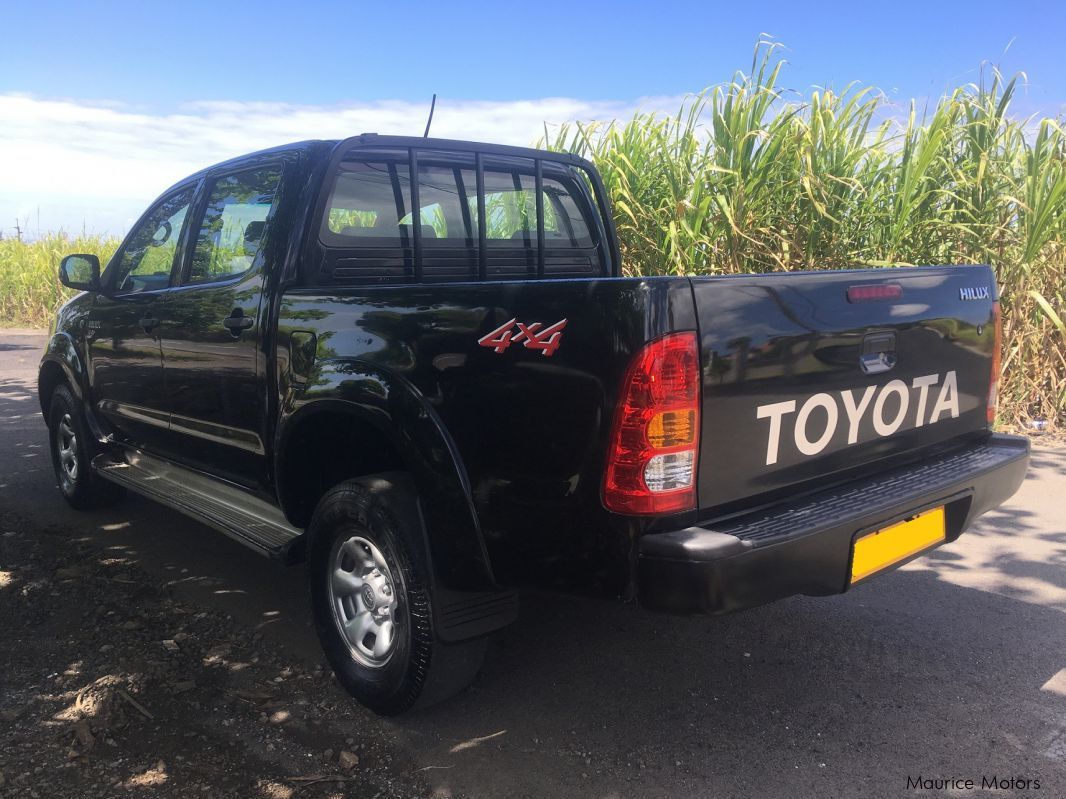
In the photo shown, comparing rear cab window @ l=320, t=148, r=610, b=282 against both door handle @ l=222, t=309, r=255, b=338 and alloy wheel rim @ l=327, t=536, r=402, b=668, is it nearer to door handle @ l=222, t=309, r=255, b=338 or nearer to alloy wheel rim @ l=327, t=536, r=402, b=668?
door handle @ l=222, t=309, r=255, b=338

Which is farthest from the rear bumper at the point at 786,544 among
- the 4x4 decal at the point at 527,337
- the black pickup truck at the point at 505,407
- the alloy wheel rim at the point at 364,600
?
the alloy wheel rim at the point at 364,600

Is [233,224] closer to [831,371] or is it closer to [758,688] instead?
[831,371]

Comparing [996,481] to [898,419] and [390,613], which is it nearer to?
[898,419]

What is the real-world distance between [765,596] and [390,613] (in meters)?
1.22

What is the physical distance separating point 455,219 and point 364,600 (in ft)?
5.50

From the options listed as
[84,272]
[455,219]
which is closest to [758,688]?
[455,219]

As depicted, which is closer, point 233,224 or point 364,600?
point 364,600

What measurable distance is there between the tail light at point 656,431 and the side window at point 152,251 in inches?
112

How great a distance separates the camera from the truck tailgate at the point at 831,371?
221cm

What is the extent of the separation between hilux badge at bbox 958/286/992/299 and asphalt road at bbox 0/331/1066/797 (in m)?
1.36

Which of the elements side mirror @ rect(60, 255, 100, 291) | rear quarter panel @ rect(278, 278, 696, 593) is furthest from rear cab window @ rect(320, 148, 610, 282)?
side mirror @ rect(60, 255, 100, 291)

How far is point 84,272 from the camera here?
4.61 metres

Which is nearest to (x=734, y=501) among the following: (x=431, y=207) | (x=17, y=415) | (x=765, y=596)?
(x=765, y=596)
